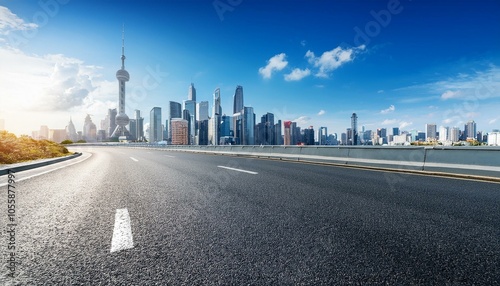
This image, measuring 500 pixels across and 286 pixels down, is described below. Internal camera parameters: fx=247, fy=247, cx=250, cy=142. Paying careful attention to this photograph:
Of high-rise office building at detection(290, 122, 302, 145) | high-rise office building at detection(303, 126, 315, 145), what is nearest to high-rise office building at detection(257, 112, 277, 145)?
high-rise office building at detection(290, 122, 302, 145)

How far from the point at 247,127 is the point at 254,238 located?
91752 mm

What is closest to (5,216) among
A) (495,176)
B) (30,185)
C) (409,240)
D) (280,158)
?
(30,185)

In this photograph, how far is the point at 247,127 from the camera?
9419 centimetres

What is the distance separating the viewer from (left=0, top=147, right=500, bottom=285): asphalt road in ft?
6.47

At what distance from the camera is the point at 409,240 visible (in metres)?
2.68

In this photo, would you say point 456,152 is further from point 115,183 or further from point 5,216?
point 5,216

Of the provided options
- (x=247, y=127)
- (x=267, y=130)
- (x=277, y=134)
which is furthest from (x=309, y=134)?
(x=247, y=127)

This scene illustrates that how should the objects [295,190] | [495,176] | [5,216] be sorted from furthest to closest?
1. [495,176]
2. [295,190]
3. [5,216]

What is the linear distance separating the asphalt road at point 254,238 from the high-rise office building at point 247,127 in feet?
233

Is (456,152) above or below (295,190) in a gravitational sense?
above

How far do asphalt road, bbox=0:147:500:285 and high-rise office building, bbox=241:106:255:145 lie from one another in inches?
2791

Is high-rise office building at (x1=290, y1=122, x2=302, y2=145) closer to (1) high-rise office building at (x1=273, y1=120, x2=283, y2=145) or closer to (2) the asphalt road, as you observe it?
(1) high-rise office building at (x1=273, y1=120, x2=283, y2=145)

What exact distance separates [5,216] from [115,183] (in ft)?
9.10

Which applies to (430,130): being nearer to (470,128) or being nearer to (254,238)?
(470,128)
